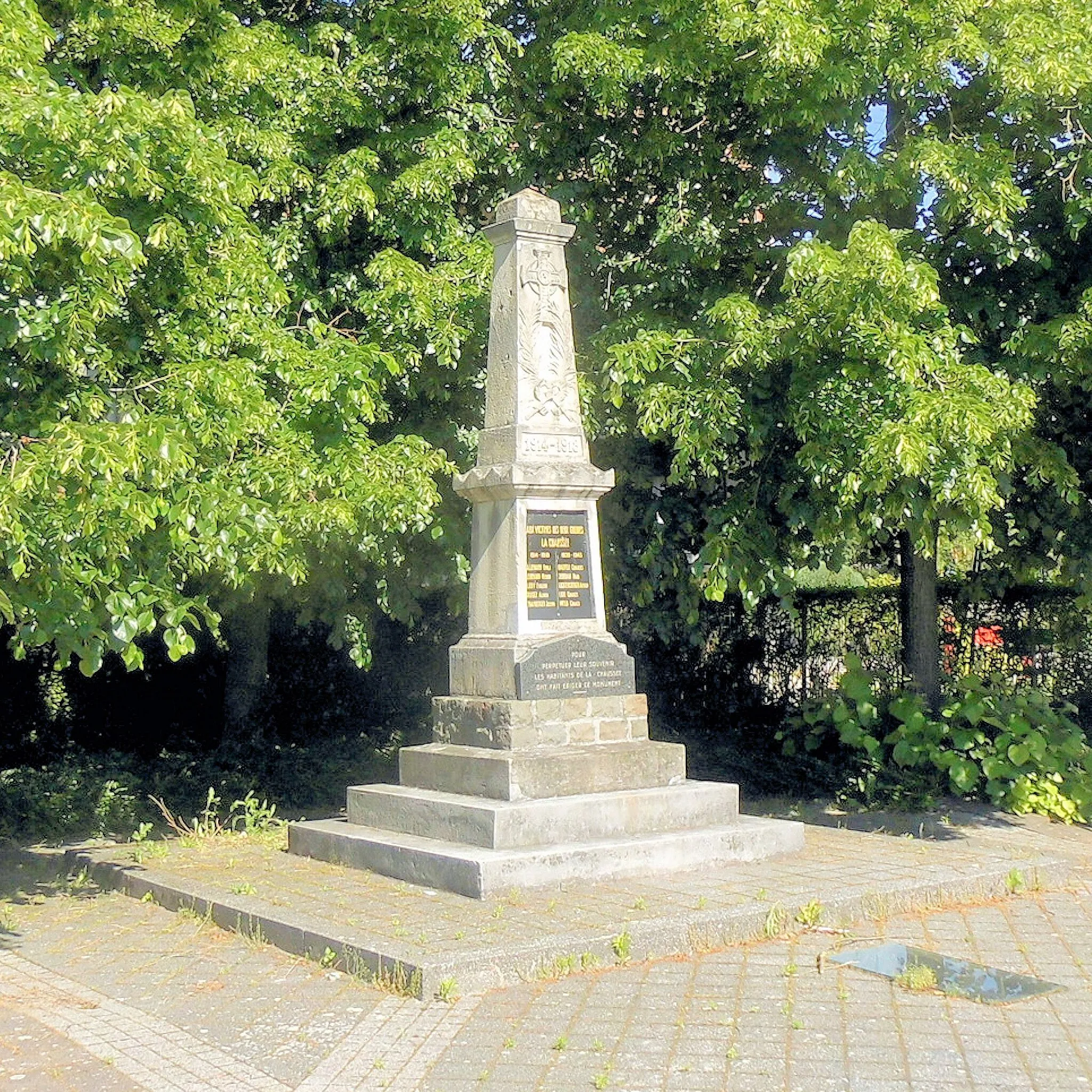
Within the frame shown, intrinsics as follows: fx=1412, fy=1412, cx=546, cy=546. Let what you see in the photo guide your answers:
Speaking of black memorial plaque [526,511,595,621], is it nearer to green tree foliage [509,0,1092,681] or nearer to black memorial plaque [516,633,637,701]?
black memorial plaque [516,633,637,701]

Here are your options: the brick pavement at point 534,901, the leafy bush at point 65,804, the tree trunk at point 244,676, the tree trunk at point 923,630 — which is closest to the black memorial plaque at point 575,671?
the brick pavement at point 534,901

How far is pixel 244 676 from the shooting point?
1399cm

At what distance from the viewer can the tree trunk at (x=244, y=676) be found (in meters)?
13.7

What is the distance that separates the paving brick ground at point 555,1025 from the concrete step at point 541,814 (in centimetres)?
112

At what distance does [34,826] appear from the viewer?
38.0 ft

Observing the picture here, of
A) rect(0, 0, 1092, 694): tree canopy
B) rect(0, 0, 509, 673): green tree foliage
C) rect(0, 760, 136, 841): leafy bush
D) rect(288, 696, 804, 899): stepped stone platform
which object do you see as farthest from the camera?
rect(0, 760, 136, 841): leafy bush

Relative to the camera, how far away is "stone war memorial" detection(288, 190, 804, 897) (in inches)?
342

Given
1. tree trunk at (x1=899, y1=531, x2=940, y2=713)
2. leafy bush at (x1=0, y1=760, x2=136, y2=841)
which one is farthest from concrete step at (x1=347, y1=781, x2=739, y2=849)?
tree trunk at (x1=899, y1=531, x2=940, y2=713)

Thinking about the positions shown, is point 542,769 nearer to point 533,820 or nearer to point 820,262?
point 533,820

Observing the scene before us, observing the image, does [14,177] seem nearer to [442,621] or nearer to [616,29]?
[616,29]

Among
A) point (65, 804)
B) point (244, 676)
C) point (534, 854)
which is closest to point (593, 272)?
point (244, 676)

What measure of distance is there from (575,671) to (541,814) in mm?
1174

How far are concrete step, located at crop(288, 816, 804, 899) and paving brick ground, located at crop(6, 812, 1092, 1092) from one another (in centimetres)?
74

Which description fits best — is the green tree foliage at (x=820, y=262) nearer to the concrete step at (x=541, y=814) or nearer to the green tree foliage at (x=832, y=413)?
the green tree foliage at (x=832, y=413)
